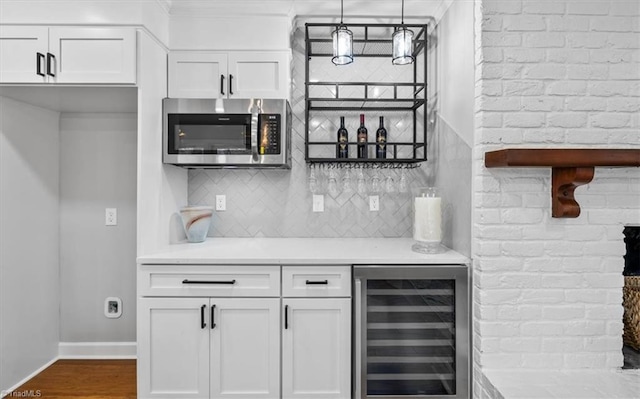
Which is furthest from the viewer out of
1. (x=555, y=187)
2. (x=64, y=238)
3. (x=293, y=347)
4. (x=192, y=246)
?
(x=64, y=238)

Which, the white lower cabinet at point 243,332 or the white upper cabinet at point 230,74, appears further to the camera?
the white upper cabinet at point 230,74

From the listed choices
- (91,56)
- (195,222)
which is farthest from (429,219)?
(91,56)

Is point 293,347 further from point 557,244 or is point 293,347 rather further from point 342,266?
point 557,244

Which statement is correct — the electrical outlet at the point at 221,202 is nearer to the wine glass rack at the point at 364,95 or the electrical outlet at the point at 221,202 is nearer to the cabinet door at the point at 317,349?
the wine glass rack at the point at 364,95

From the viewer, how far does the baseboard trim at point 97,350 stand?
2457mm

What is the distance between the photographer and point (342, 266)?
1827 millimetres

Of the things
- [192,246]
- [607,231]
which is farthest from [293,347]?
[607,231]

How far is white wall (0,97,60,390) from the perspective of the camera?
204cm

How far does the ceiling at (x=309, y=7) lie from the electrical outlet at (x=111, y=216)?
1.43m

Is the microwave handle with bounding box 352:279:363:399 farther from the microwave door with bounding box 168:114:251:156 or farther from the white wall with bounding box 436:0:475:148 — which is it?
the microwave door with bounding box 168:114:251:156

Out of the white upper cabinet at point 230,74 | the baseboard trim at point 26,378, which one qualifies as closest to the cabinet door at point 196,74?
the white upper cabinet at point 230,74

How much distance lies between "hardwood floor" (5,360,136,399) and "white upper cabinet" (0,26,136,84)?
72.1 inches

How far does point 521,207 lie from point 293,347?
4.51 feet

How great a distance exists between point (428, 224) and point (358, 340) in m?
0.75
